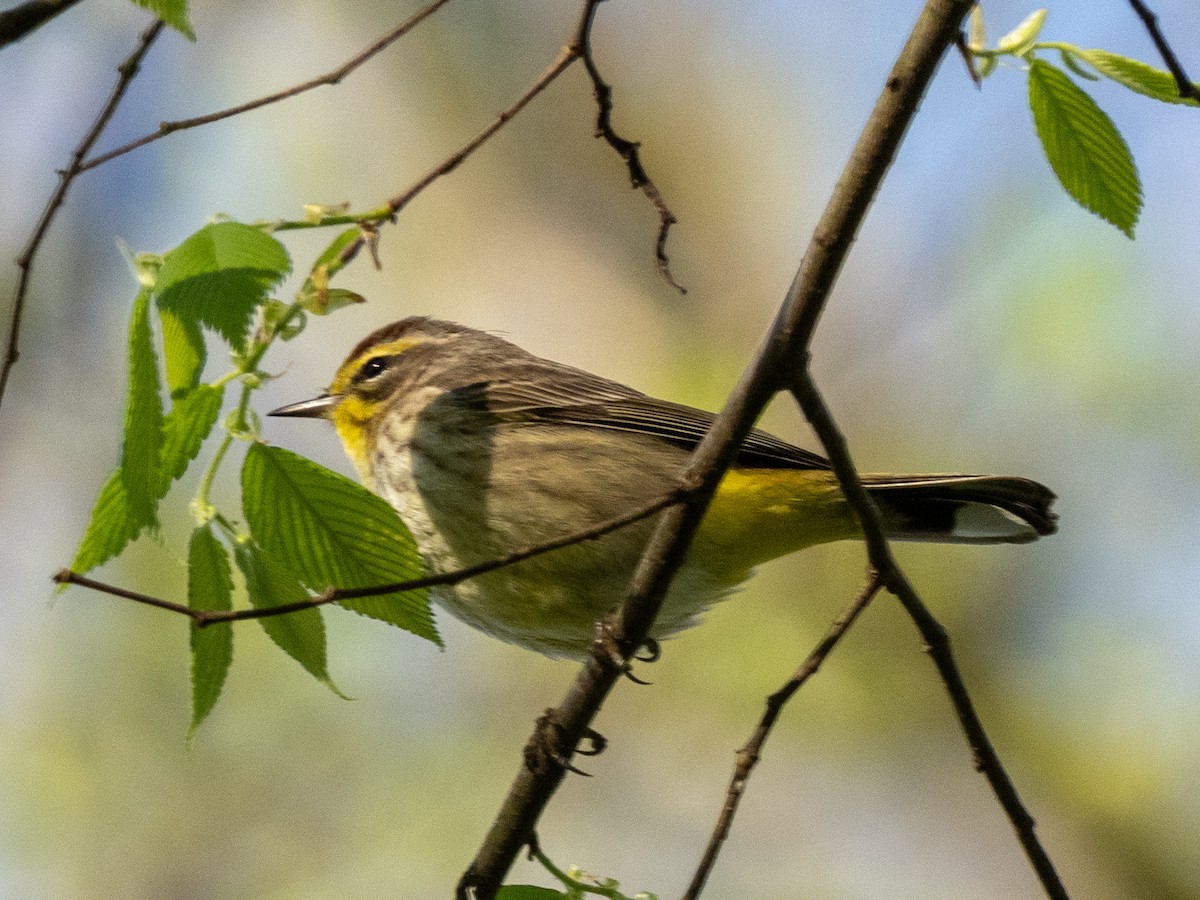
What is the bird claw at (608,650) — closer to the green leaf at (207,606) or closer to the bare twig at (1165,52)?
the green leaf at (207,606)

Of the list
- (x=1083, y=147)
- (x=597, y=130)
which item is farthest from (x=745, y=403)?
(x=597, y=130)

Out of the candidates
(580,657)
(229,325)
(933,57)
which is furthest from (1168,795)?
(229,325)

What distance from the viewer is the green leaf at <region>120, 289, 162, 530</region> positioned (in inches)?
91.3

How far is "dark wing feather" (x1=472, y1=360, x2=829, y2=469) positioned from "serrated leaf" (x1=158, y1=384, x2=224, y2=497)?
258cm

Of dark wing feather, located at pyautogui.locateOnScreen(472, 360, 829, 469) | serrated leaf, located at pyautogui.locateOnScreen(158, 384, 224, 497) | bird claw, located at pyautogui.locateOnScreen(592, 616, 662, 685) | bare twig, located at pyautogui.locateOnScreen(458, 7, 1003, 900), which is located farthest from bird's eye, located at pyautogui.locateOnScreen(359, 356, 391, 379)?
serrated leaf, located at pyautogui.locateOnScreen(158, 384, 224, 497)

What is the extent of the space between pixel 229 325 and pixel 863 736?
302 inches

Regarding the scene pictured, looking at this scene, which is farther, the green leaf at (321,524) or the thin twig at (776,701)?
the thin twig at (776,701)

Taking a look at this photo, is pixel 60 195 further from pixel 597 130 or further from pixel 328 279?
pixel 597 130

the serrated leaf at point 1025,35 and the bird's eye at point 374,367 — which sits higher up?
the serrated leaf at point 1025,35

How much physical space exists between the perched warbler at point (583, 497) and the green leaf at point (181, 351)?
202 centimetres

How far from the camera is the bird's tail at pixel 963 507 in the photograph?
4.32 meters

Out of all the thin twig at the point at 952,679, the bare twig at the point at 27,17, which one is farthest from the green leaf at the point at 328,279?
the thin twig at the point at 952,679

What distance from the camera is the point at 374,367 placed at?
19.1ft

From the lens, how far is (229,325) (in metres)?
2.33
